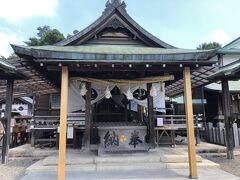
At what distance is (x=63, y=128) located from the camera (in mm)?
6504

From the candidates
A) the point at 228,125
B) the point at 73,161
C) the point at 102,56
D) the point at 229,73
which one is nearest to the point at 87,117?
the point at 73,161

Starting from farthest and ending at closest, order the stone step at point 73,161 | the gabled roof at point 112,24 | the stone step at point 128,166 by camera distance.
→ the gabled roof at point 112,24, the stone step at point 73,161, the stone step at point 128,166

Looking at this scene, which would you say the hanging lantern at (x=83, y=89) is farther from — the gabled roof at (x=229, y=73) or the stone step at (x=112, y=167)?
the gabled roof at (x=229, y=73)

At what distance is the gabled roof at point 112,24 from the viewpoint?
9.94 meters

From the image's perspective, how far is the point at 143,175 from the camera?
6926 mm

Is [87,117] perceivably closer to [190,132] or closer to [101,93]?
[101,93]

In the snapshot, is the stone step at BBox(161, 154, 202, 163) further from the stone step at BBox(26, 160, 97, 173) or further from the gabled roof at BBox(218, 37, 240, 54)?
the gabled roof at BBox(218, 37, 240, 54)

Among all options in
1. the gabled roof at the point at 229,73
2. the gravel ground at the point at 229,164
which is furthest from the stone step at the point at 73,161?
the gabled roof at the point at 229,73

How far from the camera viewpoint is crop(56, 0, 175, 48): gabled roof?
391 inches

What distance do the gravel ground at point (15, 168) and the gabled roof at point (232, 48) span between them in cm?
1517

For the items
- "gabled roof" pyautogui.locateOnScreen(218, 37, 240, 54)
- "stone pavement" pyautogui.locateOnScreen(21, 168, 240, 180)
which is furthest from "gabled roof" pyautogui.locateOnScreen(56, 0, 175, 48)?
"gabled roof" pyautogui.locateOnScreen(218, 37, 240, 54)

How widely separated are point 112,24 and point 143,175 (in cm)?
661

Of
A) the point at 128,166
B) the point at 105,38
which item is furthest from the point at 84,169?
the point at 105,38

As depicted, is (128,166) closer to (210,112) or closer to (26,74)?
(26,74)
